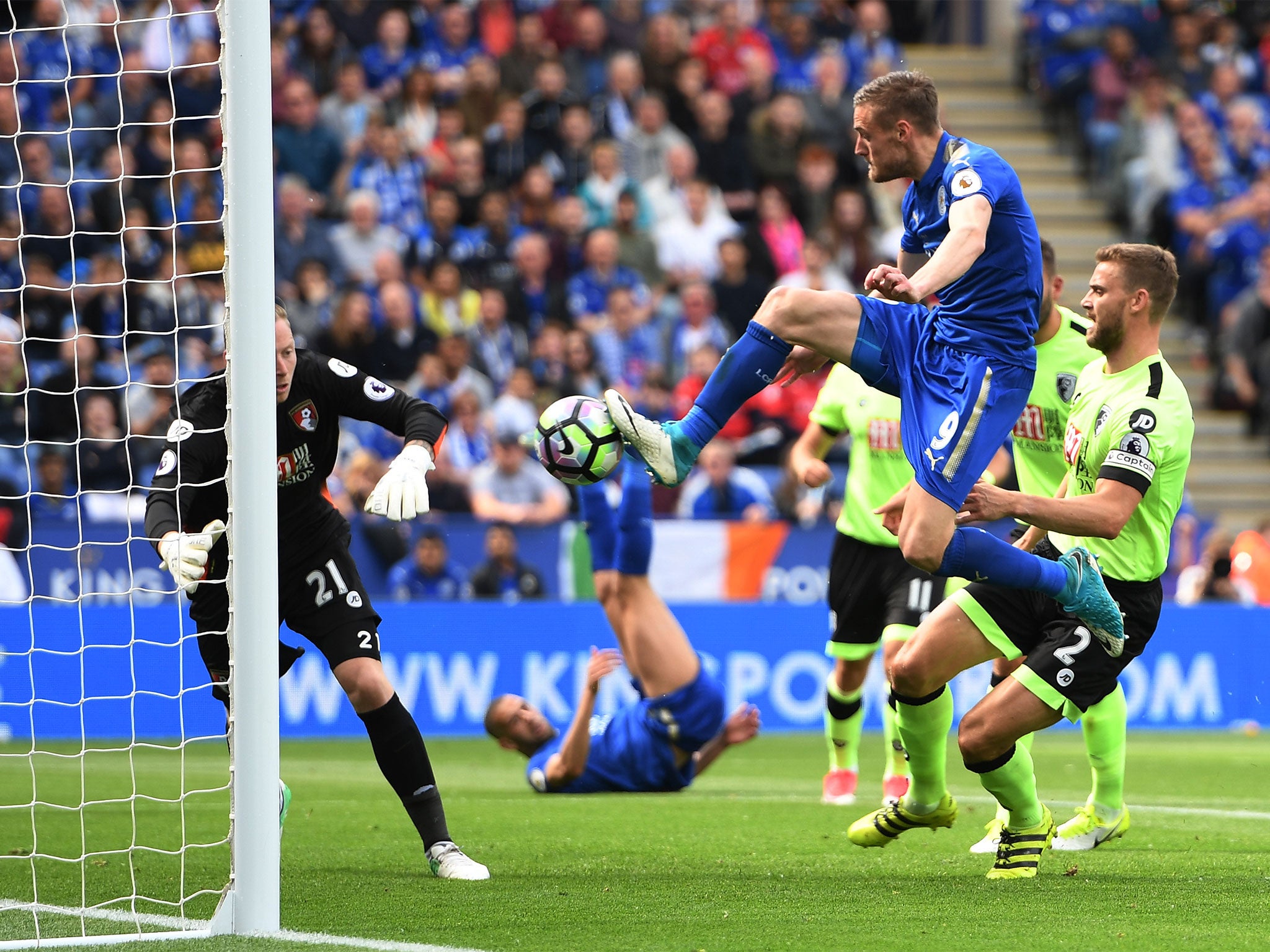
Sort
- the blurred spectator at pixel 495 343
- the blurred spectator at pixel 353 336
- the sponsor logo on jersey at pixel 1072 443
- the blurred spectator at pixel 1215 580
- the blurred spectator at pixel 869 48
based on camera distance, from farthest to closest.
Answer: the blurred spectator at pixel 869 48
the blurred spectator at pixel 495 343
the blurred spectator at pixel 353 336
the blurred spectator at pixel 1215 580
the sponsor logo on jersey at pixel 1072 443

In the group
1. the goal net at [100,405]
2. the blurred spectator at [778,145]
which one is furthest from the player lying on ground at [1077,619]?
the blurred spectator at [778,145]

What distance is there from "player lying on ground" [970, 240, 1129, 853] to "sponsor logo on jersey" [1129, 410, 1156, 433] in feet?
2.77

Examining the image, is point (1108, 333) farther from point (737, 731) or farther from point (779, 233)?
point (779, 233)

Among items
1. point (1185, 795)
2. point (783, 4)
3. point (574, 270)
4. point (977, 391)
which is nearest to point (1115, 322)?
point (977, 391)

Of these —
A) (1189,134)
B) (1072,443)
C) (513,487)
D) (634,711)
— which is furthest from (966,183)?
(1189,134)

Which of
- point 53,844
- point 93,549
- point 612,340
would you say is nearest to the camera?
point 53,844

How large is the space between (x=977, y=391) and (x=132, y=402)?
8382mm

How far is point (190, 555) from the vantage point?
488 cm

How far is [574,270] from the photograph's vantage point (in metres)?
15.4

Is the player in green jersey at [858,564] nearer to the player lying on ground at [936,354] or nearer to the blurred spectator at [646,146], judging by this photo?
the player lying on ground at [936,354]

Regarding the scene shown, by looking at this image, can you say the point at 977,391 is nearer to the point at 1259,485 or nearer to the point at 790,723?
the point at 790,723

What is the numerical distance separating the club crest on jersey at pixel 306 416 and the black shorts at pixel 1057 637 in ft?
7.53

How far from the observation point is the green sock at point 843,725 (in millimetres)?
8547

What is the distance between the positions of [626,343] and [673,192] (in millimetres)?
2140
